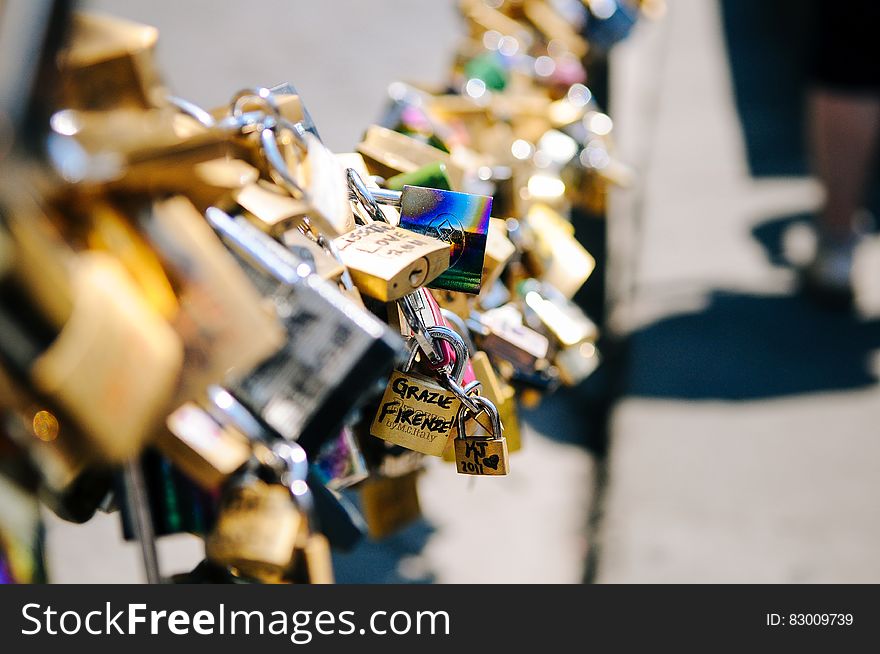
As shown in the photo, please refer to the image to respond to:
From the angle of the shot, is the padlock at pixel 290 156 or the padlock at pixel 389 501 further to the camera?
the padlock at pixel 389 501

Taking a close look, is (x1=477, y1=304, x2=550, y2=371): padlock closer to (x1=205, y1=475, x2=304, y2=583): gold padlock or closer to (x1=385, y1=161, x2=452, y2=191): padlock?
(x1=385, y1=161, x2=452, y2=191): padlock

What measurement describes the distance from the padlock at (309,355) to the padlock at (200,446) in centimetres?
5

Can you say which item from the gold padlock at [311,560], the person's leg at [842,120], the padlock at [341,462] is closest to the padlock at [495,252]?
the padlock at [341,462]

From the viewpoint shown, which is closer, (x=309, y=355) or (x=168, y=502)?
(x=309, y=355)

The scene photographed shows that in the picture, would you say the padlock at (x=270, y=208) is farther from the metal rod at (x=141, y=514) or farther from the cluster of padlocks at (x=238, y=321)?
the metal rod at (x=141, y=514)

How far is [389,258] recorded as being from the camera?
71 centimetres

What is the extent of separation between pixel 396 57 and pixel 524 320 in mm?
3005

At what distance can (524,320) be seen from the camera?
108 centimetres

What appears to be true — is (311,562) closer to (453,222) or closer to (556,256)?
(453,222)

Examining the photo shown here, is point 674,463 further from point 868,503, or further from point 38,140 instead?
point 38,140

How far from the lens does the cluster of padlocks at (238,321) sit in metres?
0.51

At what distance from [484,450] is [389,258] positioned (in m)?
0.21

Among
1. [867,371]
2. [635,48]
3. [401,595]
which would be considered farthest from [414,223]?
[635,48]

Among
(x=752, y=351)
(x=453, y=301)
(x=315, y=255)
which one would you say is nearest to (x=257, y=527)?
(x=315, y=255)
